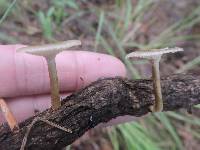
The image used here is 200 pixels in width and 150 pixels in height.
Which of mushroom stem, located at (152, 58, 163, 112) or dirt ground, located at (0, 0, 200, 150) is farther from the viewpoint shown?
dirt ground, located at (0, 0, 200, 150)

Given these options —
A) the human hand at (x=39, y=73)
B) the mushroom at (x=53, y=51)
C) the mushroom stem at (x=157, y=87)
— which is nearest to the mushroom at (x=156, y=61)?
the mushroom stem at (x=157, y=87)

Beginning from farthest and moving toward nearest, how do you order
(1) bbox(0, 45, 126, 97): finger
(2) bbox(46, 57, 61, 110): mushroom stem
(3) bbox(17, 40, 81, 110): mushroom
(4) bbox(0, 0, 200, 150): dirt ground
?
(4) bbox(0, 0, 200, 150): dirt ground
(1) bbox(0, 45, 126, 97): finger
(2) bbox(46, 57, 61, 110): mushroom stem
(3) bbox(17, 40, 81, 110): mushroom

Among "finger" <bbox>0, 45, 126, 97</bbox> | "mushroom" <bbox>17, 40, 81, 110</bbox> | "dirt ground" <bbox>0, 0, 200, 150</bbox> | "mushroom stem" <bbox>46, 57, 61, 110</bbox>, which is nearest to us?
"mushroom" <bbox>17, 40, 81, 110</bbox>

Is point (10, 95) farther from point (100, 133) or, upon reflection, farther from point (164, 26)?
point (164, 26)

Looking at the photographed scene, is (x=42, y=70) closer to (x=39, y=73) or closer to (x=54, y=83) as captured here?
(x=39, y=73)

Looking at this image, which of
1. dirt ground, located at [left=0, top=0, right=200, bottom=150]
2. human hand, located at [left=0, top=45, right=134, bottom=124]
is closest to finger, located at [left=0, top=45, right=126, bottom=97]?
human hand, located at [left=0, top=45, right=134, bottom=124]

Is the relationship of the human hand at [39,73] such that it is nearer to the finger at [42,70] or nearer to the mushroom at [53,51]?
the finger at [42,70]

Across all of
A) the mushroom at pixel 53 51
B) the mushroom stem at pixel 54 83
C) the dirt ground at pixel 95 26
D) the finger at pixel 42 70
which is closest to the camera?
the mushroom at pixel 53 51

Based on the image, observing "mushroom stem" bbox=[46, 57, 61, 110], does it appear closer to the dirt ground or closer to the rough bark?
the rough bark
